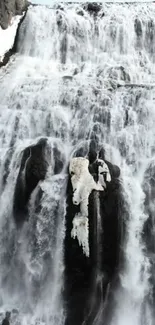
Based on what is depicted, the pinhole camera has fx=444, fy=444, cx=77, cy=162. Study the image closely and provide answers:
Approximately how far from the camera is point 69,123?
16328mm

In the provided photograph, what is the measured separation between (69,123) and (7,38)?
800 cm

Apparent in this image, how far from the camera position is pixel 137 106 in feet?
54.0

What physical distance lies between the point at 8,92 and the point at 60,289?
344 inches

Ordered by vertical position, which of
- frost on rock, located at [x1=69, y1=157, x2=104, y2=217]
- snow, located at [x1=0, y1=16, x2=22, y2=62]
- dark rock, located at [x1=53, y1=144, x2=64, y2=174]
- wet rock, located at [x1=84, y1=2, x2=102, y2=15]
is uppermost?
wet rock, located at [x1=84, y1=2, x2=102, y2=15]

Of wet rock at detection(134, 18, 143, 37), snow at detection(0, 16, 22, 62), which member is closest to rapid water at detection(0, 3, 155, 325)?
wet rock at detection(134, 18, 143, 37)

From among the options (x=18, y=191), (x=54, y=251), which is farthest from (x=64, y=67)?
(x=54, y=251)

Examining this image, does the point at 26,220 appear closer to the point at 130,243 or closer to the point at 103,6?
the point at 130,243

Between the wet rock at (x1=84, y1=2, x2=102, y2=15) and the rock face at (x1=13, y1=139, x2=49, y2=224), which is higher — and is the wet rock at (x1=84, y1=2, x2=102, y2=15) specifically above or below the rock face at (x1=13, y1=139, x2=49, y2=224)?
above

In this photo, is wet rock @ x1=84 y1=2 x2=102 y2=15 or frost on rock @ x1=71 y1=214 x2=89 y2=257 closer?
frost on rock @ x1=71 y1=214 x2=89 y2=257

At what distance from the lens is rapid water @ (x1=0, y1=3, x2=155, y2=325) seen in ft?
42.3

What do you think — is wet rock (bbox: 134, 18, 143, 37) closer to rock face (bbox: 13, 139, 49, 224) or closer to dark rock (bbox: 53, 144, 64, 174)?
dark rock (bbox: 53, 144, 64, 174)

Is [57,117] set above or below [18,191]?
above

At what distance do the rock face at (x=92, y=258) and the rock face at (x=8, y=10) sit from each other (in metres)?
12.3

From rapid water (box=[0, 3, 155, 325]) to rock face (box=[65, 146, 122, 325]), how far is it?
1.06 feet
